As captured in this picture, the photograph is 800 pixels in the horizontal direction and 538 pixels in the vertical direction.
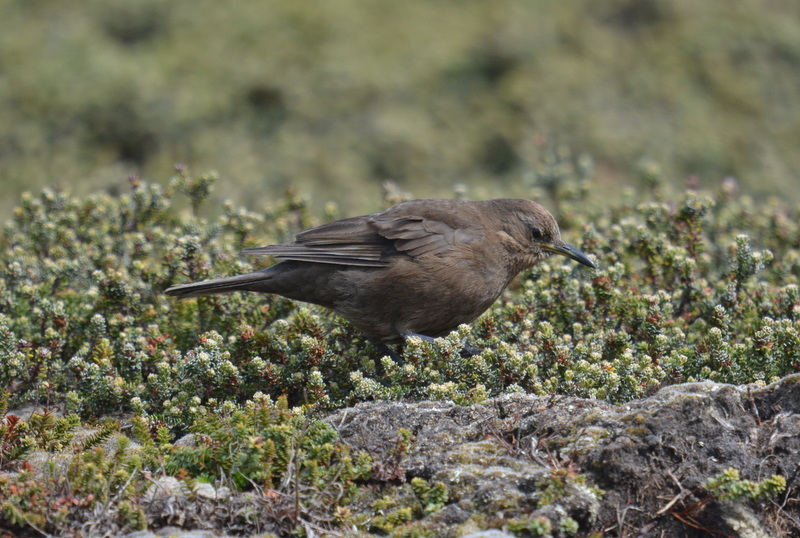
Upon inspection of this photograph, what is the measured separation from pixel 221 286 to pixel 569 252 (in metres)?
2.47

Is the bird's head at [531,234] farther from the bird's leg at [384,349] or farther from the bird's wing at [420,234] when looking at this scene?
the bird's leg at [384,349]

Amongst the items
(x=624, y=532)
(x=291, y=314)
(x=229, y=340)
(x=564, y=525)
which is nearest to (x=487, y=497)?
(x=564, y=525)

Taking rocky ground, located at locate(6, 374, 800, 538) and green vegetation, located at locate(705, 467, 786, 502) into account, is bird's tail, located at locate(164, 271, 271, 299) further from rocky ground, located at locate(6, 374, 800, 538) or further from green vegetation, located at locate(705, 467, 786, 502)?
green vegetation, located at locate(705, 467, 786, 502)

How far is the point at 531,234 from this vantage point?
618cm

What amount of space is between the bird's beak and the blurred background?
3888mm

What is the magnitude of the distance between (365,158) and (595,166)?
2955mm

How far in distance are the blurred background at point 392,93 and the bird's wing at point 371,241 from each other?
13.0 feet

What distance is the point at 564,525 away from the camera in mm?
3223

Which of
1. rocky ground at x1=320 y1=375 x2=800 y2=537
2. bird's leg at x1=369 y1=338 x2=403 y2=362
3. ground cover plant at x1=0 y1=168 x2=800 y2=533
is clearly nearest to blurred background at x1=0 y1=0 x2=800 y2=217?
ground cover plant at x1=0 y1=168 x2=800 y2=533

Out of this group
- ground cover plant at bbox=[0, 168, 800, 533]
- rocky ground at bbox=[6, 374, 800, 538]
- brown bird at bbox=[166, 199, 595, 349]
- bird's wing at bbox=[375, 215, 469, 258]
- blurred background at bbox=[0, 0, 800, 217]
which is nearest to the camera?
rocky ground at bbox=[6, 374, 800, 538]

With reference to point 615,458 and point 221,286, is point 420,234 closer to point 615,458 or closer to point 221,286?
point 221,286

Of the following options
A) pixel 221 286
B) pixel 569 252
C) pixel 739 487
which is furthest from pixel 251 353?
pixel 739 487

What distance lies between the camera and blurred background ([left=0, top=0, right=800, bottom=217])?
34.7 ft

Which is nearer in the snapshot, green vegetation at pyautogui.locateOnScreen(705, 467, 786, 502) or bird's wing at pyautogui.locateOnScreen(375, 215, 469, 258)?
green vegetation at pyautogui.locateOnScreen(705, 467, 786, 502)
